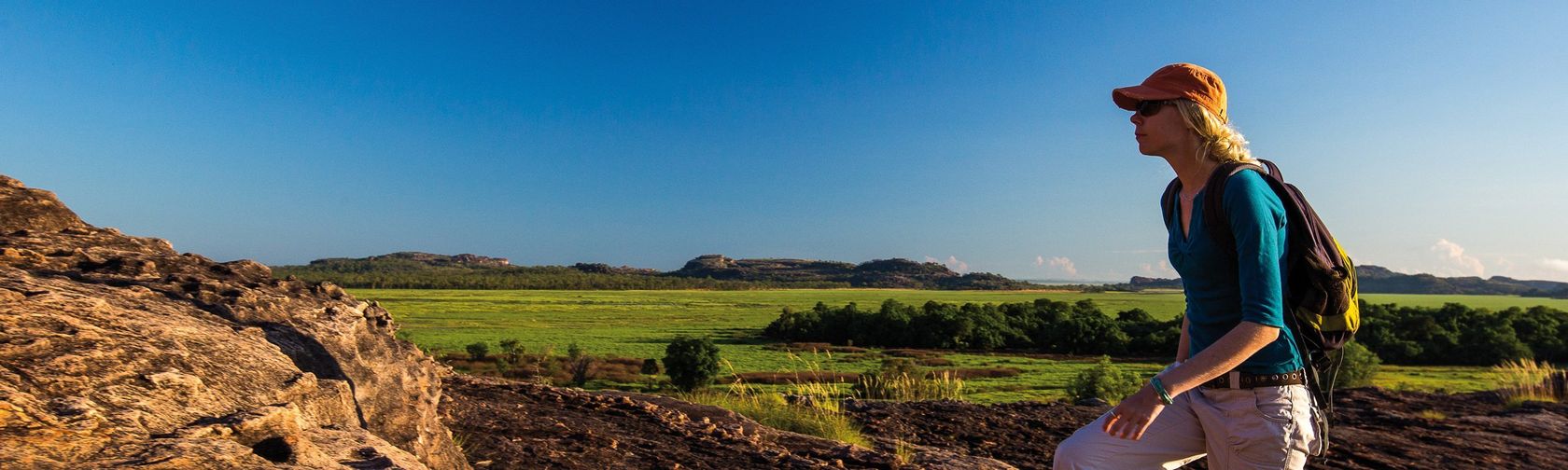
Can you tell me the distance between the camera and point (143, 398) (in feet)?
8.07

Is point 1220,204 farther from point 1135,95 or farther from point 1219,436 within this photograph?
point 1219,436

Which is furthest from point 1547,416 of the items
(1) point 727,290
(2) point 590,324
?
(1) point 727,290

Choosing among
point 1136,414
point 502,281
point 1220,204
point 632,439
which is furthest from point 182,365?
point 502,281

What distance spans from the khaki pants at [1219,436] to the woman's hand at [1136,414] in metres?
0.06

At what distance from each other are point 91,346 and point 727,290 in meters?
182

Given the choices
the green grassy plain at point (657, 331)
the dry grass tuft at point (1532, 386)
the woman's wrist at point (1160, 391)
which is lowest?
the green grassy plain at point (657, 331)

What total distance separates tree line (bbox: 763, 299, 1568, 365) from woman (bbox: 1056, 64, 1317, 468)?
60.0 metres

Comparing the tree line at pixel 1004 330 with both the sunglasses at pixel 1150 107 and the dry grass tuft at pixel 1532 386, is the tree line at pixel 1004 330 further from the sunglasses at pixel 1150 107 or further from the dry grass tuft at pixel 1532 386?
the sunglasses at pixel 1150 107

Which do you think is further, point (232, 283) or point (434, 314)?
point (434, 314)

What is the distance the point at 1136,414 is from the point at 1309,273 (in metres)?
0.61

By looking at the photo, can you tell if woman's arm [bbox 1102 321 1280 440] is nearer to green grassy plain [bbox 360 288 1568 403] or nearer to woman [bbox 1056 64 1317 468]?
woman [bbox 1056 64 1317 468]

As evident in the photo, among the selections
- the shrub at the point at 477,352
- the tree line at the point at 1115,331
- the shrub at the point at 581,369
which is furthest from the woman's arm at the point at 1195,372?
the tree line at the point at 1115,331

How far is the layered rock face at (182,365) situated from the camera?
2.22 m

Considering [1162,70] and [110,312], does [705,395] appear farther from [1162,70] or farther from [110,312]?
[1162,70]
